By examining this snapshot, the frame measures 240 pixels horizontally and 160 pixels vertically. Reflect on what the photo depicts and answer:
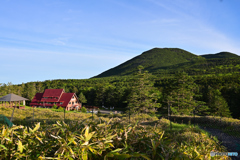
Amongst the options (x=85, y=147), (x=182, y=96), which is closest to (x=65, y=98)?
(x=182, y=96)

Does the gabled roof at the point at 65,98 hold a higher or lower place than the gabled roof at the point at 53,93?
lower

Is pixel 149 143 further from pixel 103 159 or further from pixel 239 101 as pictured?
pixel 239 101

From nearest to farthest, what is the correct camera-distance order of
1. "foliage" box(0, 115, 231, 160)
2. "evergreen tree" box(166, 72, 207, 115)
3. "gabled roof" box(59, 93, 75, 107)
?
1. "foliage" box(0, 115, 231, 160)
2. "evergreen tree" box(166, 72, 207, 115)
3. "gabled roof" box(59, 93, 75, 107)

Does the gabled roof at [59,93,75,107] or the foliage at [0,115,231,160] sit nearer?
the foliage at [0,115,231,160]

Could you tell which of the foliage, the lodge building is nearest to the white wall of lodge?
the lodge building

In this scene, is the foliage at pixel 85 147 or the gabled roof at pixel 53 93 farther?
the gabled roof at pixel 53 93

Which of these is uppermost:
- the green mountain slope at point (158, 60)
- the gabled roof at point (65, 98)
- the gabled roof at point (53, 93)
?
the green mountain slope at point (158, 60)

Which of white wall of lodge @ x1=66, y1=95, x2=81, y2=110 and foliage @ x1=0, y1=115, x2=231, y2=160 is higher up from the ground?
foliage @ x1=0, y1=115, x2=231, y2=160

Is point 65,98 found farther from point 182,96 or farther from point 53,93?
point 182,96

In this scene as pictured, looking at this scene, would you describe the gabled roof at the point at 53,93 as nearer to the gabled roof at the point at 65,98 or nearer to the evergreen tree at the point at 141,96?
the gabled roof at the point at 65,98

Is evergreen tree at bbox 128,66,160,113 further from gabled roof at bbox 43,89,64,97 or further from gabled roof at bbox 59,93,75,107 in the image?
gabled roof at bbox 43,89,64,97

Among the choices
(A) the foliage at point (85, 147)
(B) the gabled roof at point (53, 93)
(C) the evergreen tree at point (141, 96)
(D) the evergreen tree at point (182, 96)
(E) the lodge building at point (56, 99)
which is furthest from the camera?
(B) the gabled roof at point (53, 93)

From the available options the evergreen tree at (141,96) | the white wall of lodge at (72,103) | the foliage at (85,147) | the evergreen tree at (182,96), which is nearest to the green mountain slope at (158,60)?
the white wall of lodge at (72,103)

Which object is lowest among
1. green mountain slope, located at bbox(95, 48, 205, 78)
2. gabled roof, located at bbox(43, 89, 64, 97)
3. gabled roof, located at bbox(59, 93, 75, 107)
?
gabled roof, located at bbox(59, 93, 75, 107)
